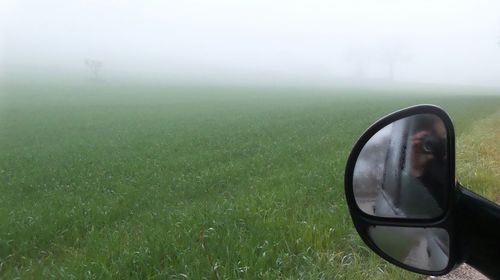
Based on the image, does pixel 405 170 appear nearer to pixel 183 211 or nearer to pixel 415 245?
pixel 415 245

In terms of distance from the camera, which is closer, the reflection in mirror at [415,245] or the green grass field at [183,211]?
the reflection in mirror at [415,245]

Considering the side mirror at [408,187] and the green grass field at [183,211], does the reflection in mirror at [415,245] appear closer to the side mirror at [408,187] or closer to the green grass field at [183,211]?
the side mirror at [408,187]

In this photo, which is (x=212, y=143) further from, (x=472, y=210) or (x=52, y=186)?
(x=472, y=210)

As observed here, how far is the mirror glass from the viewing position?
1281 millimetres

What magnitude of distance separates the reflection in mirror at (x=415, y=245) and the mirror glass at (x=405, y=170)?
51 millimetres

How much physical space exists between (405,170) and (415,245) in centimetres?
Answer: 24

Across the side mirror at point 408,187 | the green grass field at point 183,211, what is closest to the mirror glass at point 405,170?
the side mirror at point 408,187

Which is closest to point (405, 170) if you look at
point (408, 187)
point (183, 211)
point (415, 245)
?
point (408, 187)

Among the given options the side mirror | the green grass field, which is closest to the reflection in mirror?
the side mirror

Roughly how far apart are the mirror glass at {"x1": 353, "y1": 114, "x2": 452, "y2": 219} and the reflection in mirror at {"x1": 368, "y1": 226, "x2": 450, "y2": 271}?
0.17ft

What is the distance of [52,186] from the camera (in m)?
9.77

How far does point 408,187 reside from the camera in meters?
1.35

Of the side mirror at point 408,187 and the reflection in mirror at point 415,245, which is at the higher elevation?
the side mirror at point 408,187

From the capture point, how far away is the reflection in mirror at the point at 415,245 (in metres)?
1.30
